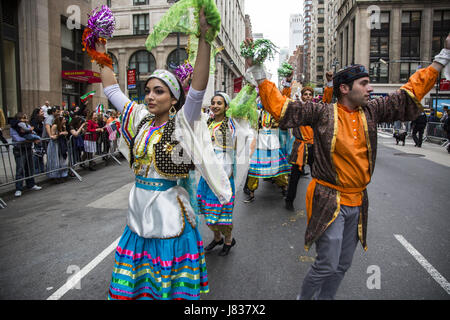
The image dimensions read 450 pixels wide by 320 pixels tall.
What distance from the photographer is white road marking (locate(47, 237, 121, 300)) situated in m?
3.14

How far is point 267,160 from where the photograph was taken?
6.66 metres

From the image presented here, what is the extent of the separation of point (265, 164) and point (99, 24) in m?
4.65

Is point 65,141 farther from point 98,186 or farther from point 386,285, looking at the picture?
point 386,285

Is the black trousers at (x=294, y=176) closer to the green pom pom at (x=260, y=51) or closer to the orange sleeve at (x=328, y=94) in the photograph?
the orange sleeve at (x=328, y=94)

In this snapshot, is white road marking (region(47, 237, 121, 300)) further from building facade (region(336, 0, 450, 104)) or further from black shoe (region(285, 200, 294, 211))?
building facade (region(336, 0, 450, 104))

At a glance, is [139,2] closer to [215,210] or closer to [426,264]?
[215,210]

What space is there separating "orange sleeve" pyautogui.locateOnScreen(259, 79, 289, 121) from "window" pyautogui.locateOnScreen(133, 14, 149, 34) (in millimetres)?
38691

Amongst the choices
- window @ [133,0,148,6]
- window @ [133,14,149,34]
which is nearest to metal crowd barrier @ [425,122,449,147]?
window @ [133,14,149,34]

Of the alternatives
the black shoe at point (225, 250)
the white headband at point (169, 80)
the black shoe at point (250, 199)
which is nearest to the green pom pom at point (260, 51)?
the white headband at point (169, 80)

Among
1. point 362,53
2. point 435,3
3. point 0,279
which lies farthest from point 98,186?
point 435,3

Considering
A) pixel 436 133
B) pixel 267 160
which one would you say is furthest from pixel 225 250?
pixel 436 133

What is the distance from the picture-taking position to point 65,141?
923 centimetres

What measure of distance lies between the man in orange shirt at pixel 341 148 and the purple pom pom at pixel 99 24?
1.20 m
